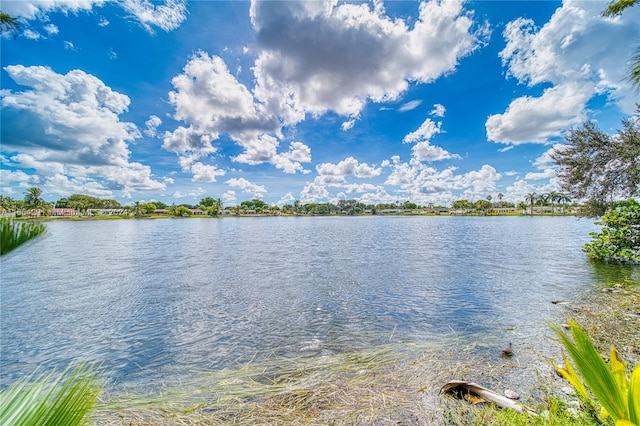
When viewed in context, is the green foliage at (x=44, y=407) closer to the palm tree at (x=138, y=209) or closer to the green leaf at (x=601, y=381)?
the green leaf at (x=601, y=381)

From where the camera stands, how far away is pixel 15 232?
95.1 inches

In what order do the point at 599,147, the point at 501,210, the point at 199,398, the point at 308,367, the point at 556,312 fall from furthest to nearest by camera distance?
the point at 501,210
the point at 599,147
the point at 556,312
the point at 308,367
the point at 199,398

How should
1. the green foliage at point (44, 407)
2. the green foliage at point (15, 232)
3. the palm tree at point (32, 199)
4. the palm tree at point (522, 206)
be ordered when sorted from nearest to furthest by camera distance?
the green foliage at point (44, 407), the green foliage at point (15, 232), the palm tree at point (32, 199), the palm tree at point (522, 206)

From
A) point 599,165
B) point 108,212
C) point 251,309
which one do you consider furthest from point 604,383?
point 108,212

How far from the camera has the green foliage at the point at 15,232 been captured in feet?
7.64

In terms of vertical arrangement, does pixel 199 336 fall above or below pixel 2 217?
below

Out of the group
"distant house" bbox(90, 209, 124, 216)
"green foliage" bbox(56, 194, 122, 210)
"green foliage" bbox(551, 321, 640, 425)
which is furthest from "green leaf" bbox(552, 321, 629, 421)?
"distant house" bbox(90, 209, 124, 216)

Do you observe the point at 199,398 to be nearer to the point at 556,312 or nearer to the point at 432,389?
the point at 432,389

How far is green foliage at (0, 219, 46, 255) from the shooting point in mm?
2330

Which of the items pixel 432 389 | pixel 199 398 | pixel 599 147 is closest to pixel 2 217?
pixel 199 398

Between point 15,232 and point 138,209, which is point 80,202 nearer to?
point 138,209

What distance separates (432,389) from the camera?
15.9 ft

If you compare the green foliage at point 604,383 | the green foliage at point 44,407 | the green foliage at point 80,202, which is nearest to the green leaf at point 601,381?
the green foliage at point 604,383

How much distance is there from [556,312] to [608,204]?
1125 cm
